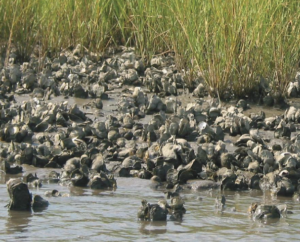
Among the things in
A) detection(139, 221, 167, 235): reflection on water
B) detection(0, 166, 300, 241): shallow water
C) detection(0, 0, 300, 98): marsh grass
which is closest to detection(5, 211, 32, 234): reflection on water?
Answer: detection(0, 166, 300, 241): shallow water

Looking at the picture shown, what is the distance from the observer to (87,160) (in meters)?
5.93

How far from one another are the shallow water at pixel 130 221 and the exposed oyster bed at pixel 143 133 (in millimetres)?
133

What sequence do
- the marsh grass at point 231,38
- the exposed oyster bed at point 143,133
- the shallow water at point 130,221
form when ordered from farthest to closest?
the marsh grass at point 231,38, the exposed oyster bed at point 143,133, the shallow water at point 130,221

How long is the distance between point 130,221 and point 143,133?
2439 millimetres

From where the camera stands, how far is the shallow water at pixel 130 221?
408 cm

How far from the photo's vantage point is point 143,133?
6.79 metres

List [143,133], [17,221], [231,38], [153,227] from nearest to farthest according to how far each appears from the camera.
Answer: [153,227] < [17,221] < [143,133] < [231,38]

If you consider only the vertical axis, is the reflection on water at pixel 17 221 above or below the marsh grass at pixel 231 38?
below

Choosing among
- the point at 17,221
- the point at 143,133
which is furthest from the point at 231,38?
the point at 17,221

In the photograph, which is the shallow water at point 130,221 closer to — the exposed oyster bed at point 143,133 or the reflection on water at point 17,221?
the reflection on water at point 17,221

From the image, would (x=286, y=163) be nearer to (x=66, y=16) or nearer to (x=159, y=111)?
(x=159, y=111)

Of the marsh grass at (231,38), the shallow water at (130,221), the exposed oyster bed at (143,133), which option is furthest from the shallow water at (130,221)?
the marsh grass at (231,38)

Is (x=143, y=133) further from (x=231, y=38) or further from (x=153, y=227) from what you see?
(x=153, y=227)

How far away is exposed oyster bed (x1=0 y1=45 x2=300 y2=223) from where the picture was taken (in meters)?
5.50
